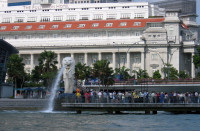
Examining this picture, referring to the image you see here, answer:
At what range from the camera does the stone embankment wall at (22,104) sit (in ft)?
286

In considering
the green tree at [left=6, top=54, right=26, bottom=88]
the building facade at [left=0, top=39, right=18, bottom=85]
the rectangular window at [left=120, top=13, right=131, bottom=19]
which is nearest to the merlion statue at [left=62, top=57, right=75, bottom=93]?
the building facade at [left=0, top=39, right=18, bottom=85]

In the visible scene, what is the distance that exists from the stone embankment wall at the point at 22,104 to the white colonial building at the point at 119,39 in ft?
301

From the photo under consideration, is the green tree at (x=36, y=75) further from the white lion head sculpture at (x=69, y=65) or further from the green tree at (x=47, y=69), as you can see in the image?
the white lion head sculpture at (x=69, y=65)

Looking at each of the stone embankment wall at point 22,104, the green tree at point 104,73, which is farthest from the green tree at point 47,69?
the stone embankment wall at point 22,104

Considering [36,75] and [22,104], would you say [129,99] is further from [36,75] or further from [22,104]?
[36,75]

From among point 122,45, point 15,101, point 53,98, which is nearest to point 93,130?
point 53,98

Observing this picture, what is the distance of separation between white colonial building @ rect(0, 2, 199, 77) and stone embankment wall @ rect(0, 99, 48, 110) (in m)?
91.8

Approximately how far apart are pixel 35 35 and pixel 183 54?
4563cm

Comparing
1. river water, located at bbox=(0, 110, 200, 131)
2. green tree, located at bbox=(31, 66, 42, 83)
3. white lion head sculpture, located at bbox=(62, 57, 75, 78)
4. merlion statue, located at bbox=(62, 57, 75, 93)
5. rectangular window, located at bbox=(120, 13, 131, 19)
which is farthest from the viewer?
rectangular window, located at bbox=(120, 13, 131, 19)

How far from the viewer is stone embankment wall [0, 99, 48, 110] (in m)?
87.2

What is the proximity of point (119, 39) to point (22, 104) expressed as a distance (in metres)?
104

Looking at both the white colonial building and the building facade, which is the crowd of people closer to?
the building facade

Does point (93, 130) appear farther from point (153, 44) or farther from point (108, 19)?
point (108, 19)

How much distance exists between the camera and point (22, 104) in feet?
289
